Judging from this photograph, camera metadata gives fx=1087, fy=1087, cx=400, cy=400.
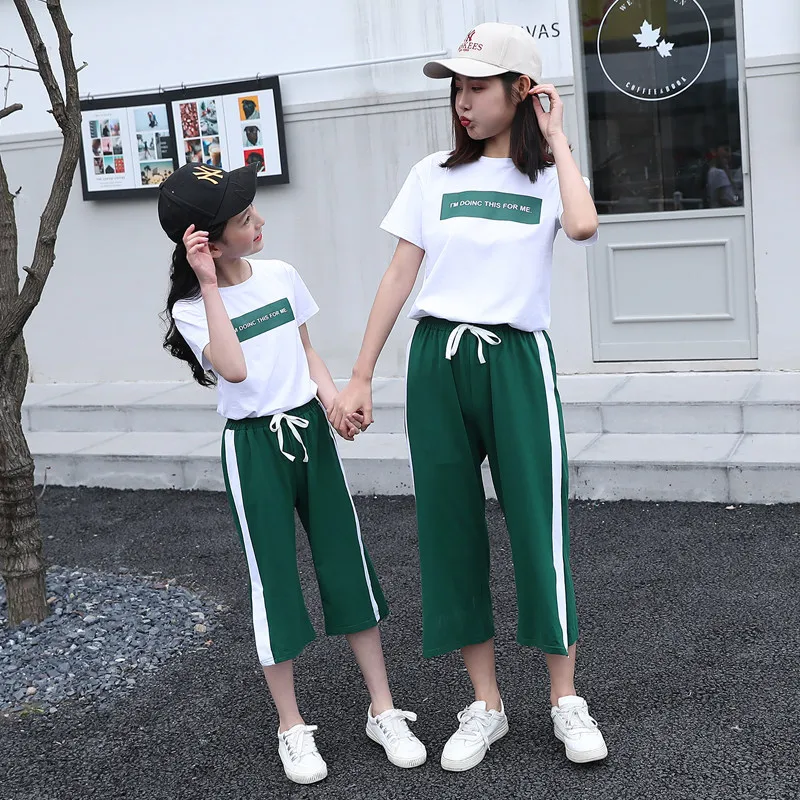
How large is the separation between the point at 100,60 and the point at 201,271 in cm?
565

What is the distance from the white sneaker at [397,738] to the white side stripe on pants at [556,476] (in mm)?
517

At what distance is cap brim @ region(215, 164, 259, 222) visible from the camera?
2832 millimetres

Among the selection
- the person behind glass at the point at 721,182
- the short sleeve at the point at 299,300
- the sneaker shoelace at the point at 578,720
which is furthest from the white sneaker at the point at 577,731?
the person behind glass at the point at 721,182

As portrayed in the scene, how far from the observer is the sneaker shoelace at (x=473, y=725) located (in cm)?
295

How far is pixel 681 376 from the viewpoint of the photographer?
Result: 658cm

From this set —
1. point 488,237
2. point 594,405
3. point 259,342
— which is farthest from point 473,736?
point 594,405

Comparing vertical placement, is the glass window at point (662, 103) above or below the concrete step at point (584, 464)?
above

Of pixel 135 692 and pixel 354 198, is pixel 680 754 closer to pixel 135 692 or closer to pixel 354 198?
pixel 135 692

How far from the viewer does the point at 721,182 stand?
6.59 m

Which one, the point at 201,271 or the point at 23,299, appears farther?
the point at 23,299

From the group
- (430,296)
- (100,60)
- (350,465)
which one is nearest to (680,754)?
(430,296)

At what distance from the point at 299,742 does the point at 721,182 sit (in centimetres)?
479

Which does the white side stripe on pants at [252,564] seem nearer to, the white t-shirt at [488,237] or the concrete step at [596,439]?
the white t-shirt at [488,237]

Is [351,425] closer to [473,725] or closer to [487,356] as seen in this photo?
[487,356]
